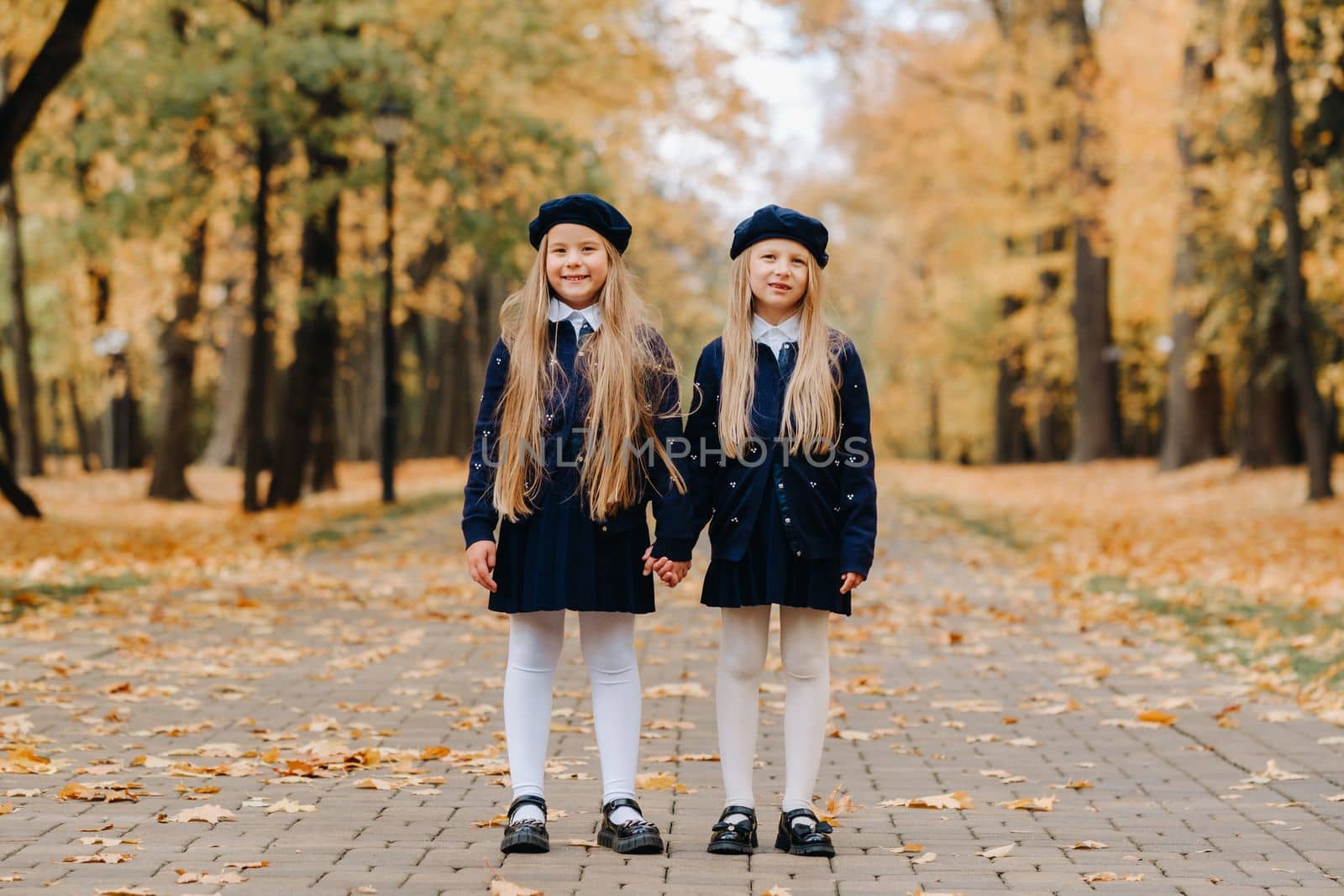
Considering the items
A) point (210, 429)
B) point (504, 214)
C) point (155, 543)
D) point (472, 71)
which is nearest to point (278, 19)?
point (472, 71)

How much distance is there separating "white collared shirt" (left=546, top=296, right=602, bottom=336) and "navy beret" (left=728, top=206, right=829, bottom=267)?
0.49 meters

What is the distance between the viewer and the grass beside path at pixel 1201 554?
949 cm

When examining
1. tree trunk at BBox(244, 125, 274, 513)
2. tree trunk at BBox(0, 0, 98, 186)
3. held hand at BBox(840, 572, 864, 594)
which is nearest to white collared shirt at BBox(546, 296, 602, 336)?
held hand at BBox(840, 572, 864, 594)

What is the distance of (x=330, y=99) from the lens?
20.2 metres

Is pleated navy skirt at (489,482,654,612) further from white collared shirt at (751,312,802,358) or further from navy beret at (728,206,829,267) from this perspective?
navy beret at (728,206,829,267)

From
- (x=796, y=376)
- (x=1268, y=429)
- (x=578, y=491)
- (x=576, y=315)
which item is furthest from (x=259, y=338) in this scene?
(x=796, y=376)

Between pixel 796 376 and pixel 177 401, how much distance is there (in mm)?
21225

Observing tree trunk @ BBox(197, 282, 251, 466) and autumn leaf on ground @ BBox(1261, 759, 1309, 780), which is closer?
autumn leaf on ground @ BBox(1261, 759, 1309, 780)

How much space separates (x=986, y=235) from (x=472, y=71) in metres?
23.8

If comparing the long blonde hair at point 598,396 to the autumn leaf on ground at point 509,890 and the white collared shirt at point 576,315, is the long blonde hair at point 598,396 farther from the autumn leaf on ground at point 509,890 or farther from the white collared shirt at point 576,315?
the autumn leaf on ground at point 509,890

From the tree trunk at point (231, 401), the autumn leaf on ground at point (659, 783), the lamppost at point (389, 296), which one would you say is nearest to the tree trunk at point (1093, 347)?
the lamppost at point (389, 296)

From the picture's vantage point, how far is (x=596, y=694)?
514cm

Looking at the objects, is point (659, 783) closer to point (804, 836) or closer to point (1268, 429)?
point (804, 836)

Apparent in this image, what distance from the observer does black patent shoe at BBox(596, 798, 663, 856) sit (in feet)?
16.0
